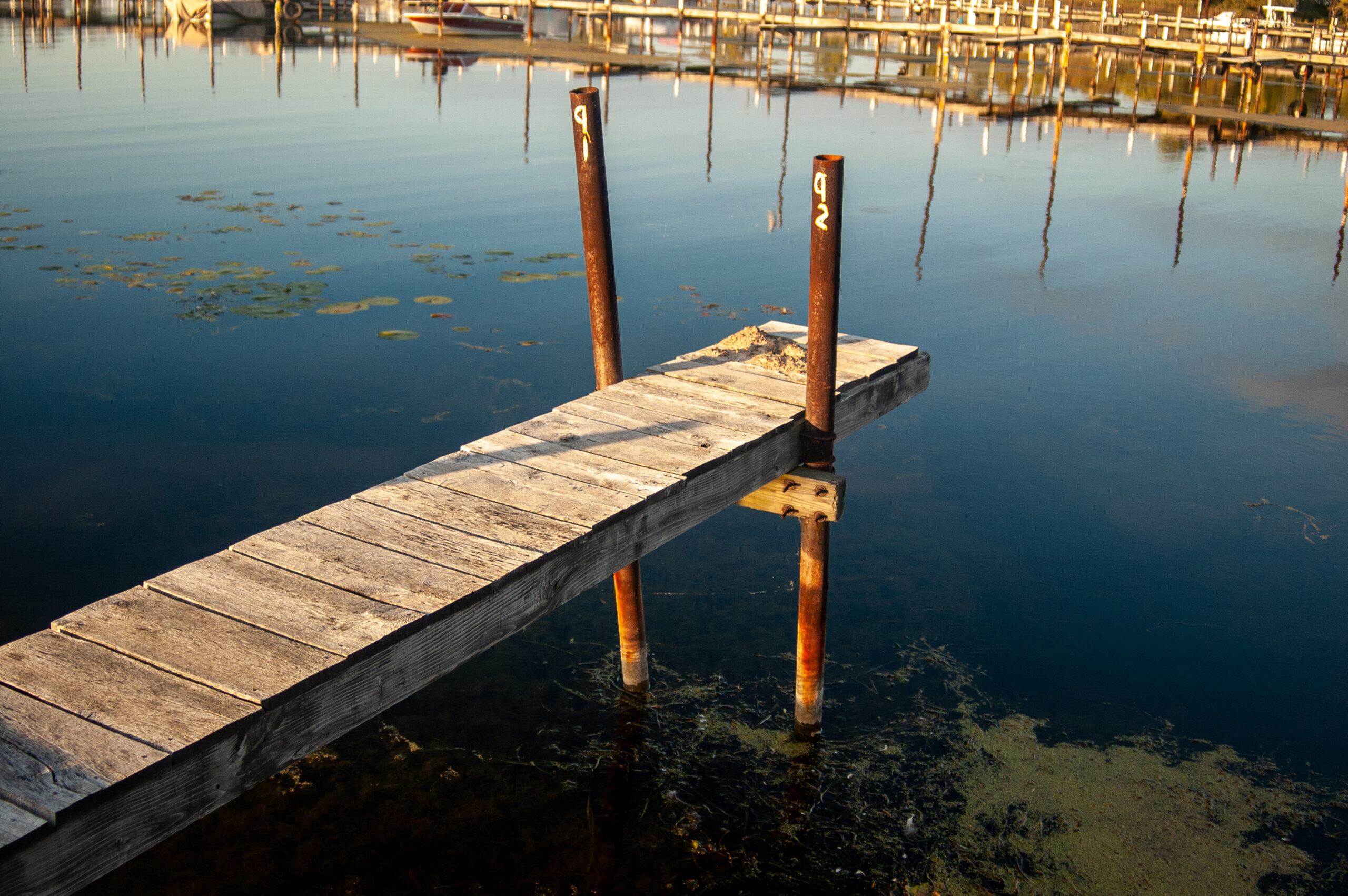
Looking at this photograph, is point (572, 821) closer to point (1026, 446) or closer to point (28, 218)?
point (1026, 446)

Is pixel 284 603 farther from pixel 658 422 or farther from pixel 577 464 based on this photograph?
pixel 658 422

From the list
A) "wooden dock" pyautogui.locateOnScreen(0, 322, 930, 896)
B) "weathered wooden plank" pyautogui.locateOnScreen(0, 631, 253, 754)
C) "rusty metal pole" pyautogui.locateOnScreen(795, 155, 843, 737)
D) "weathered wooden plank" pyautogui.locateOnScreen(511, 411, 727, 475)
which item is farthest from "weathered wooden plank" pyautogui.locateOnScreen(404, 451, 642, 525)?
"weathered wooden plank" pyautogui.locateOnScreen(0, 631, 253, 754)

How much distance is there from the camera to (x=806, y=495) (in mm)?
4234

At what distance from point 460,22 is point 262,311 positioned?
3090 centimetres

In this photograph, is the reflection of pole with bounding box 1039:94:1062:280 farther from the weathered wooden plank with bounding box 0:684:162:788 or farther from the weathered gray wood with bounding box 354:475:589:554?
the weathered wooden plank with bounding box 0:684:162:788

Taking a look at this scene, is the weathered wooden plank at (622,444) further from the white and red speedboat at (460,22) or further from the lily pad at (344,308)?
the white and red speedboat at (460,22)

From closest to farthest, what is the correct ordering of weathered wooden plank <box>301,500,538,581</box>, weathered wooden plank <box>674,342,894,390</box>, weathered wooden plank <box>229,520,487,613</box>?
weathered wooden plank <box>229,520,487,613</box>, weathered wooden plank <box>301,500,538,581</box>, weathered wooden plank <box>674,342,894,390</box>

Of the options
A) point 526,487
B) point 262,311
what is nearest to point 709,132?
point 262,311

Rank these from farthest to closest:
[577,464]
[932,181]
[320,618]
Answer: [932,181], [577,464], [320,618]

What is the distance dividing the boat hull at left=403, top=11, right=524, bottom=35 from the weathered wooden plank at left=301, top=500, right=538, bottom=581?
35312 mm

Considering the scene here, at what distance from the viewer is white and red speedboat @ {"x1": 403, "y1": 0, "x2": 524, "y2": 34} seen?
36469mm

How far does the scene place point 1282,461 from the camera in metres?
7.63

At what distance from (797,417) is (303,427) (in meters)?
4.33

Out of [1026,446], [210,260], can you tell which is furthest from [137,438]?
[1026,446]
